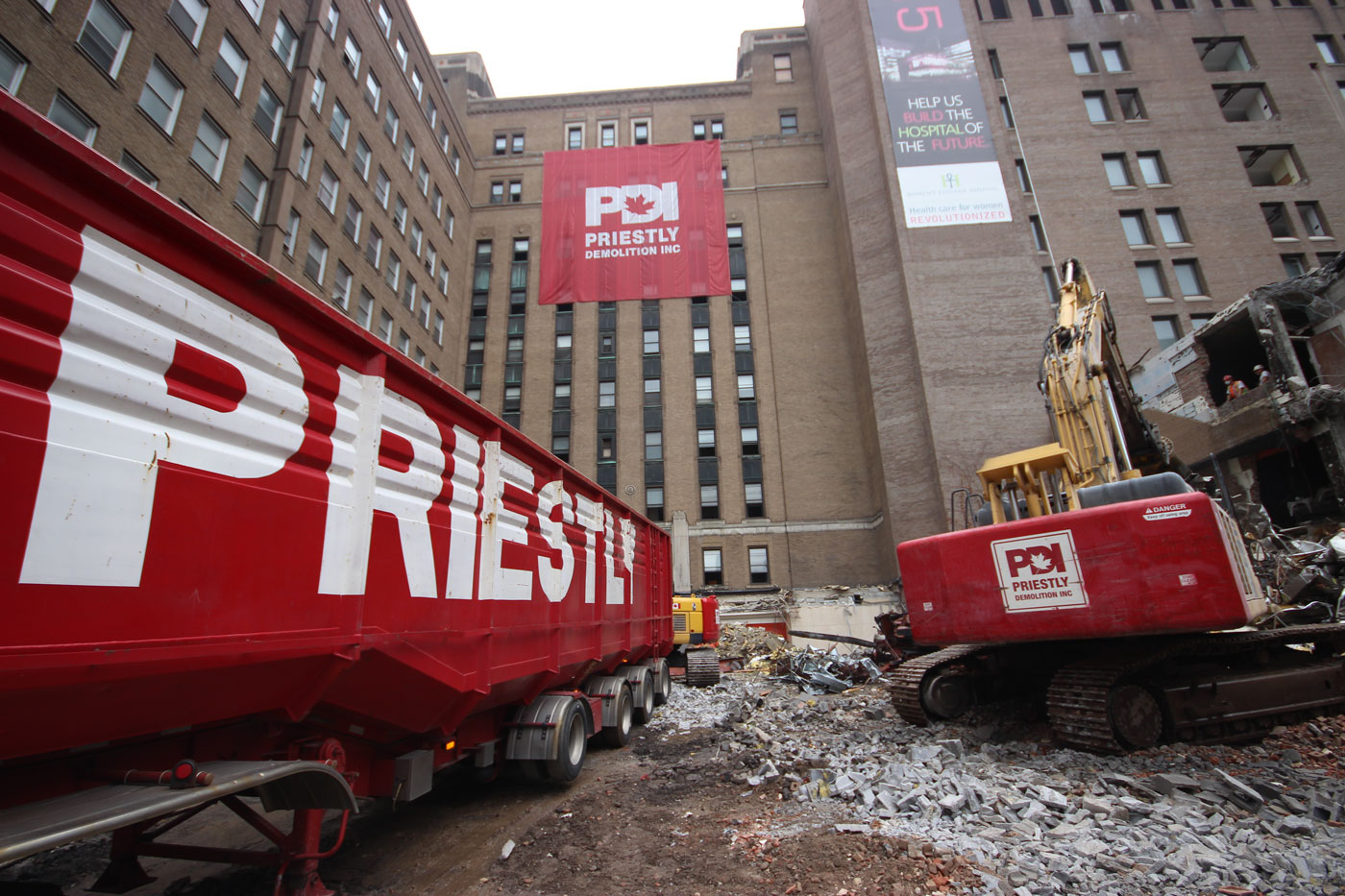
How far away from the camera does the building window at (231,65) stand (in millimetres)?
19828

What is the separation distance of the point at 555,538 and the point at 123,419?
4.32 metres

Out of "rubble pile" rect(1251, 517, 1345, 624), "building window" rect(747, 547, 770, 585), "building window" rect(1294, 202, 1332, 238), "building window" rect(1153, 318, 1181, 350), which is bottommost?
"rubble pile" rect(1251, 517, 1345, 624)

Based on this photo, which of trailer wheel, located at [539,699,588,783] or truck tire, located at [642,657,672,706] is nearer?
trailer wheel, located at [539,699,588,783]

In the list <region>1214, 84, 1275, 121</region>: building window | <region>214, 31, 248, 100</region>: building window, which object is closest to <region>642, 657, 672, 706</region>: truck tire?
<region>214, 31, 248, 100</region>: building window

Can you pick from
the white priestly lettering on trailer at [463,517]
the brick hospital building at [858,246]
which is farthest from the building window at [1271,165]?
the white priestly lettering on trailer at [463,517]

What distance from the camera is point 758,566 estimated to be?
36.3m

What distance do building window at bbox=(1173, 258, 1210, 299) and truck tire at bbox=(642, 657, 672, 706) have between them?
3667 centimetres

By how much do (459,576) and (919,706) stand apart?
6.40 metres

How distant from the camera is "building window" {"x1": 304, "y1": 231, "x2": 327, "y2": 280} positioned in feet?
79.3

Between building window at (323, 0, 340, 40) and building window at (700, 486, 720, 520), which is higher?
building window at (323, 0, 340, 40)

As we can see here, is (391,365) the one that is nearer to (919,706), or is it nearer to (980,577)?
(980,577)

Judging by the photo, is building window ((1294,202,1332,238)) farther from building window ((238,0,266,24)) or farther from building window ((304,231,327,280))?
building window ((238,0,266,24))

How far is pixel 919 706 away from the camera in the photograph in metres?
8.09

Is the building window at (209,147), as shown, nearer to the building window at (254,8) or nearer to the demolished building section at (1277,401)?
the building window at (254,8)
